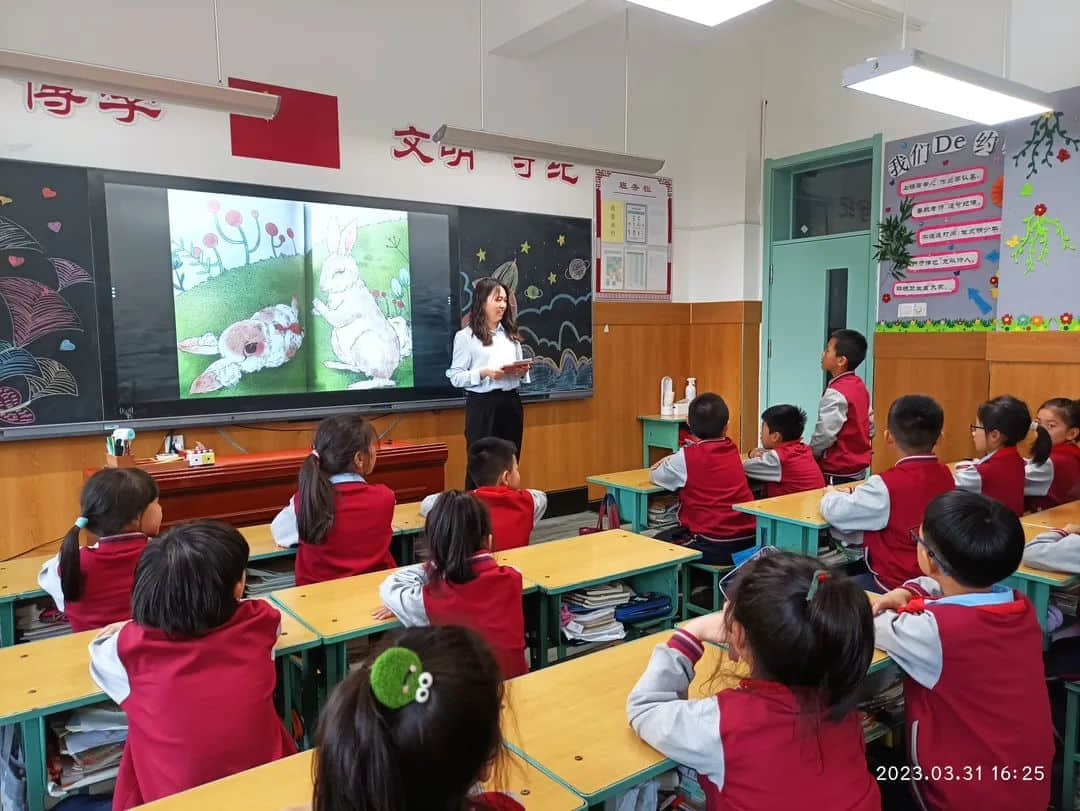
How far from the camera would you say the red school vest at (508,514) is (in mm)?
2590

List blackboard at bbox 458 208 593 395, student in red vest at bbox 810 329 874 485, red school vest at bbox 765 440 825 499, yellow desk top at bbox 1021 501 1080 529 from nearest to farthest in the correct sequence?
yellow desk top at bbox 1021 501 1080 529 < red school vest at bbox 765 440 825 499 < student in red vest at bbox 810 329 874 485 < blackboard at bbox 458 208 593 395

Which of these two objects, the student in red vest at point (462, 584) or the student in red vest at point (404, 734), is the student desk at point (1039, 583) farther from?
the student in red vest at point (404, 734)

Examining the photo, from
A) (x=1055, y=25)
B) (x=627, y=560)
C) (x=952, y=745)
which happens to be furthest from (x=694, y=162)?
(x=952, y=745)

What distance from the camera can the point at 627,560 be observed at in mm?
2371

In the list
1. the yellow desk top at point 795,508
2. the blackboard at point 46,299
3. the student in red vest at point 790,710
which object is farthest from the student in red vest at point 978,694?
the blackboard at point 46,299

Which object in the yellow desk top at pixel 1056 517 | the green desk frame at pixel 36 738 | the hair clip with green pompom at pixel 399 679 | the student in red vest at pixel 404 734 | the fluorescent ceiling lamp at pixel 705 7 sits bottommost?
the green desk frame at pixel 36 738

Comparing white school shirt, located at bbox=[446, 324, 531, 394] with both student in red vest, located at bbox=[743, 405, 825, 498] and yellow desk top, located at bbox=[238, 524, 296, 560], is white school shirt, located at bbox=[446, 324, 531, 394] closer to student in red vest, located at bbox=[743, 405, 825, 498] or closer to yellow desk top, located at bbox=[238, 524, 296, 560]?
student in red vest, located at bbox=[743, 405, 825, 498]

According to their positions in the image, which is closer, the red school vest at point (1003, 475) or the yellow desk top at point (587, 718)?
the yellow desk top at point (587, 718)

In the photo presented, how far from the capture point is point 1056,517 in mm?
2732

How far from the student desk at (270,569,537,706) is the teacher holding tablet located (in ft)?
6.26

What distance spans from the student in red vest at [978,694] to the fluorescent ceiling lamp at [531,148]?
291 centimetres

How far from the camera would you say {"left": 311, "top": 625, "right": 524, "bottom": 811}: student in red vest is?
0.81 metres

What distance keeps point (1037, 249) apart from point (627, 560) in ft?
10.2

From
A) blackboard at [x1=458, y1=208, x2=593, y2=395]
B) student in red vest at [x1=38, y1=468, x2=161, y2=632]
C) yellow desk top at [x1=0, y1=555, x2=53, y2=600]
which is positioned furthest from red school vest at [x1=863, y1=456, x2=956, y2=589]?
blackboard at [x1=458, y1=208, x2=593, y2=395]
